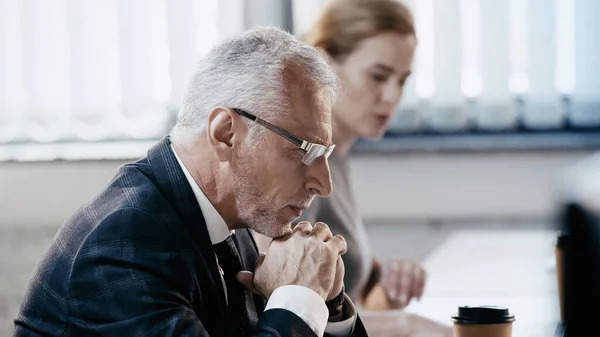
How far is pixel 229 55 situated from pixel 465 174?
2.25 metres

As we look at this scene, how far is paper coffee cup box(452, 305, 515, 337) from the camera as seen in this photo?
1398 millimetres

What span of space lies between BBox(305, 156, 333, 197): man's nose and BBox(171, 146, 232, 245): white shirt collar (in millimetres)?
163

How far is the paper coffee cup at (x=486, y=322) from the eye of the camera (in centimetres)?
140

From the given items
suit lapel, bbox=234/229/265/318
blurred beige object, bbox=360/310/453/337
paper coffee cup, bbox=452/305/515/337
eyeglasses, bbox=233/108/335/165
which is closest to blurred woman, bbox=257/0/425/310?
blurred beige object, bbox=360/310/453/337

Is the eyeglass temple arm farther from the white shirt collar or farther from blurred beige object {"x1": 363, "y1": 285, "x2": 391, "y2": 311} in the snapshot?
blurred beige object {"x1": 363, "y1": 285, "x2": 391, "y2": 311}

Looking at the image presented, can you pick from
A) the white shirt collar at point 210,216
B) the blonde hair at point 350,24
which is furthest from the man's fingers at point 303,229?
the blonde hair at point 350,24

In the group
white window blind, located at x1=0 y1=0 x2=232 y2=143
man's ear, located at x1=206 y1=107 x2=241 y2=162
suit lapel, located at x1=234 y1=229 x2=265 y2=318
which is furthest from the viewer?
white window blind, located at x1=0 y1=0 x2=232 y2=143

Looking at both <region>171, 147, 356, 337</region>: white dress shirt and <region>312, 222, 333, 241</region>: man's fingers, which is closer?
<region>171, 147, 356, 337</region>: white dress shirt

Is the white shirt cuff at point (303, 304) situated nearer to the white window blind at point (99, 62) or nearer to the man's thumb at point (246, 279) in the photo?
the man's thumb at point (246, 279)

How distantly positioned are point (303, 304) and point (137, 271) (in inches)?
10.6

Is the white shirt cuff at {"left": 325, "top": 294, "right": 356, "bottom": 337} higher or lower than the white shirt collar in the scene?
lower

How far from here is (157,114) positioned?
12.4 feet

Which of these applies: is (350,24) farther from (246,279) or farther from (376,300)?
(246,279)

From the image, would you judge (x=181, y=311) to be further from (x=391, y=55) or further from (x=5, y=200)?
(x=5, y=200)
